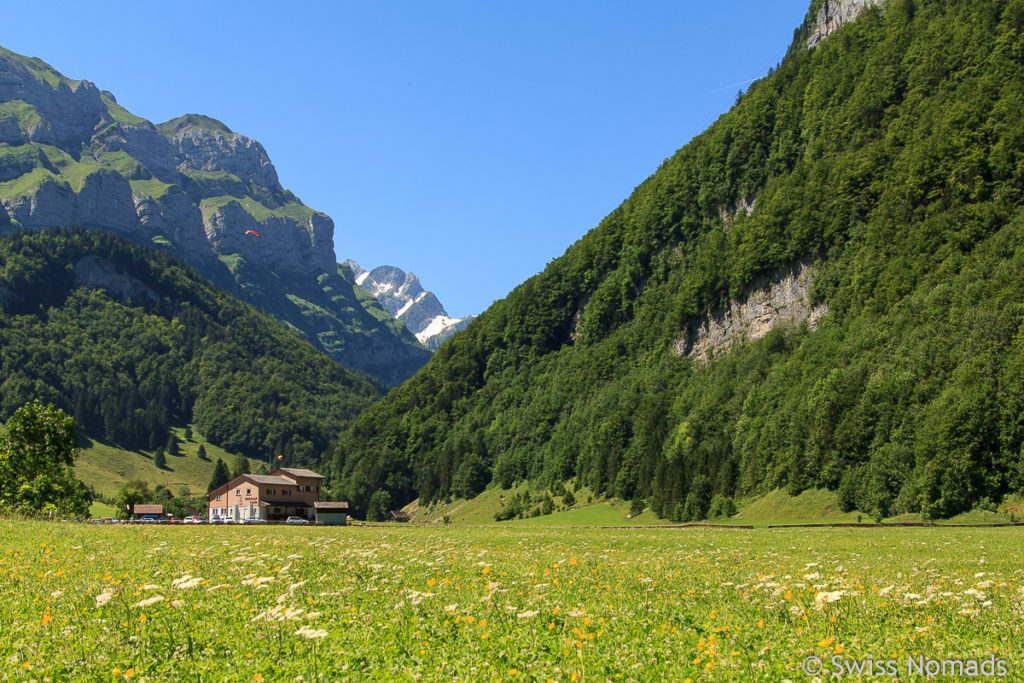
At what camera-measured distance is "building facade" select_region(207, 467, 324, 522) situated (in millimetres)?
138125

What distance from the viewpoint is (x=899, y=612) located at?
1455 centimetres

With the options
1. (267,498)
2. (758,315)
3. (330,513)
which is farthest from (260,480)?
(758,315)

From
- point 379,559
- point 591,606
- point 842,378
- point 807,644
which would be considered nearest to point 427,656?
point 591,606

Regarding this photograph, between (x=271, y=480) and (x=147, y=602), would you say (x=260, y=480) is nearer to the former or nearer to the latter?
(x=271, y=480)

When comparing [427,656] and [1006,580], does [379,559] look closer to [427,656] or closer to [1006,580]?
[427,656]

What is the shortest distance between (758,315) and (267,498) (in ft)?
363

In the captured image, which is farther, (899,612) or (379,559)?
(379,559)

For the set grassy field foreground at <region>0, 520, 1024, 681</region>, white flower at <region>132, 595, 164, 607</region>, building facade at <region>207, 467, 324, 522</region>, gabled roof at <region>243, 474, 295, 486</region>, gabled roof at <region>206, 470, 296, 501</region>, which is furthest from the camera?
gabled roof at <region>206, 470, 296, 501</region>

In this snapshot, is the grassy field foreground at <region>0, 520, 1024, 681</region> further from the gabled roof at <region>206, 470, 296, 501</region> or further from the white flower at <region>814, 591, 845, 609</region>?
the gabled roof at <region>206, 470, 296, 501</region>

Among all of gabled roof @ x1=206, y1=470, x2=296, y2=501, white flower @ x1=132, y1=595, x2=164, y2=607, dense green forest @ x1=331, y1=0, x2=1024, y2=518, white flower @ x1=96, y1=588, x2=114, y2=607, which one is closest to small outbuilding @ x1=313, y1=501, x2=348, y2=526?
gabled roof @ x1=206, y1=470, x2=296, y2=501

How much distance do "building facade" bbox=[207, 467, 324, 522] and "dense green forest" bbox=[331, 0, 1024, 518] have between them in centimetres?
5615

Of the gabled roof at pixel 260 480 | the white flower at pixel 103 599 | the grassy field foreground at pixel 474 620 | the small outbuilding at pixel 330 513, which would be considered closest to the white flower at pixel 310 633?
the grassy field foreground at pixel 474 620

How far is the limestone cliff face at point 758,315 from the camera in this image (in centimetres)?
15362

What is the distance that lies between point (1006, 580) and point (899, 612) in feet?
Result: 23.6
